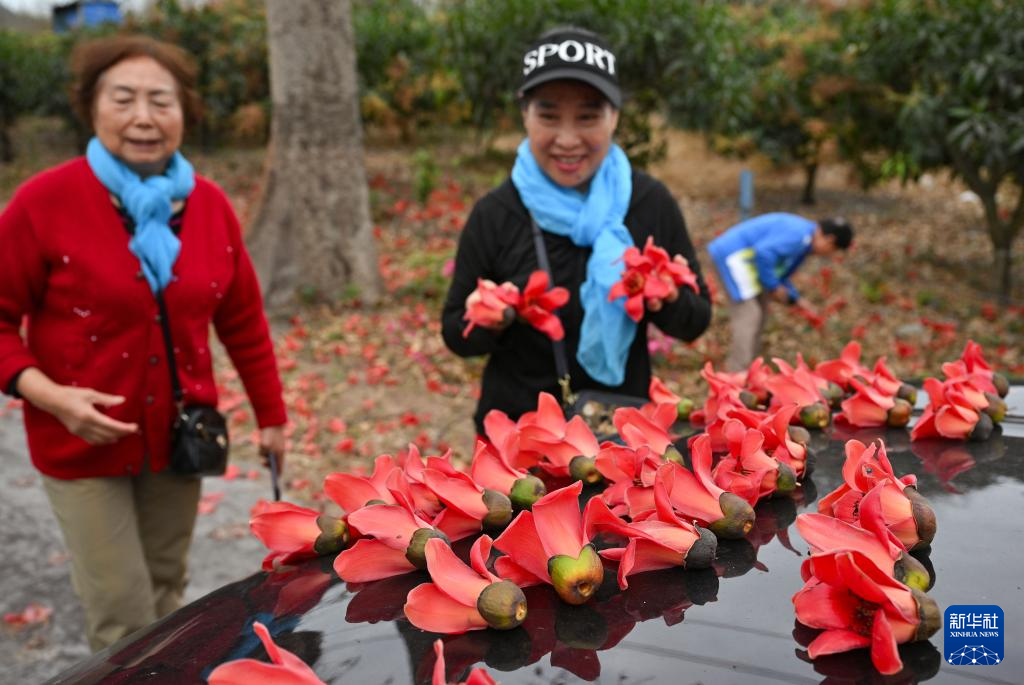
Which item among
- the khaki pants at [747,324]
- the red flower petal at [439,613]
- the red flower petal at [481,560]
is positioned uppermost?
the red flower petal at [481,560]

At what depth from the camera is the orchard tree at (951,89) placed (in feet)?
21.3

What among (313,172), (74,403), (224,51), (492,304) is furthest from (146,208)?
(224,51)

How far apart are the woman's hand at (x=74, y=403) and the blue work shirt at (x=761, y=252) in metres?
4.45

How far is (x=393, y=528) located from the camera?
1.15m

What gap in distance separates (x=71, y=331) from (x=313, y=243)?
5.08 m

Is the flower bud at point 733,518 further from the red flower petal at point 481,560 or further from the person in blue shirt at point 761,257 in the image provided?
the person in blue shirt at point 761,257

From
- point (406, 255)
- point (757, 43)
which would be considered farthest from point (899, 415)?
point (757, 43)

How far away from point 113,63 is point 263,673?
2167mm

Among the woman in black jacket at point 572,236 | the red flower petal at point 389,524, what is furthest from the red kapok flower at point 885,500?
the woman in black jacket at point 572,236

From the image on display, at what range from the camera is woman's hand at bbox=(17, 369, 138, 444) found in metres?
2.23

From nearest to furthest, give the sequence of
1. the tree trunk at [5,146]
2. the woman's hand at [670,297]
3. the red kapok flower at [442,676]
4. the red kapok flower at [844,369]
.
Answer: the red kapok flower at [442,676] < the red kapok flower at [844,369] < the woman's hand at [670,297] < the tree trunk at [5,146]

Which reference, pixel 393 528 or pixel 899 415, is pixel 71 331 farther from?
pixel 899 415

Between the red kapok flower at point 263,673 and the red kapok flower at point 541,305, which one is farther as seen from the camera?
the red kapok flower at point 541,305

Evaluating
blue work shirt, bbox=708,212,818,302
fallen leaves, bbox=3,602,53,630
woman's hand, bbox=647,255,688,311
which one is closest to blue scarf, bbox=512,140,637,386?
woman's hand, bbox=647,255,688,311
